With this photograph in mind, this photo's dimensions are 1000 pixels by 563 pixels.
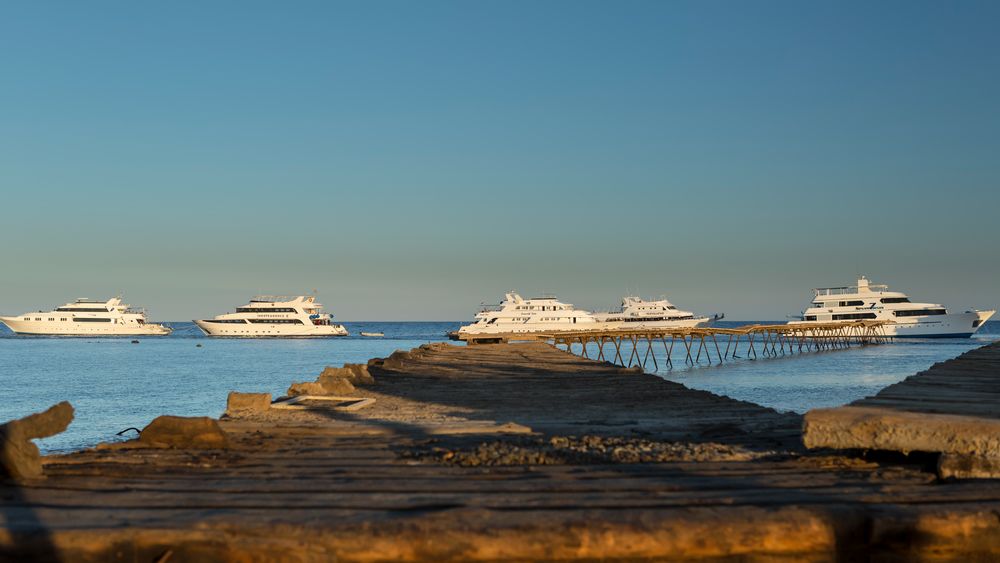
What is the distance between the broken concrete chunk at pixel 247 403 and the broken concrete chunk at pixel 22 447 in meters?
4.25

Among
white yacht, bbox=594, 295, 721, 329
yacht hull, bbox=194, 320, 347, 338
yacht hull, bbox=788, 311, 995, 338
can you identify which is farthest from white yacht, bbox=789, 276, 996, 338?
yacht hull, bbox=194, 320, 347, 338

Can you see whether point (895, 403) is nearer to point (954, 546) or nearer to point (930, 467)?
point (930, 467)

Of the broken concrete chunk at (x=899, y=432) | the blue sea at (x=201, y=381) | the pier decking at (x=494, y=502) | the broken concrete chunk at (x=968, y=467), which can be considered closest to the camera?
the pier decking at (x=494, y=502)

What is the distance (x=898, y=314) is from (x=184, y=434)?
9527cm

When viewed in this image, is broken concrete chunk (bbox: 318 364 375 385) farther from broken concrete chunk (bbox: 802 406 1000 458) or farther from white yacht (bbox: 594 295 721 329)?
white yacht (bbox: 594 295 721 329)

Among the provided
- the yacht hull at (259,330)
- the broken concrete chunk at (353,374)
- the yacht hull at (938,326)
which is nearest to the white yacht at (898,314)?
the yacht hull at (938,326)

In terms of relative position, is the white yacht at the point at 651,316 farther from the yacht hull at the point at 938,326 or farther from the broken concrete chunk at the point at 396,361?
the broken concrete chunk at the point at 396,361

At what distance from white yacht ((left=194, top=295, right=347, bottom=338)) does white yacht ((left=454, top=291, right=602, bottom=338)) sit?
29880 millimetres

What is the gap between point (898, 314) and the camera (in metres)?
89.0

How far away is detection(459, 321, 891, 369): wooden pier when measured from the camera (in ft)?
167

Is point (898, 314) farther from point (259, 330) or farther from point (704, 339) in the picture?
point (259, 330)

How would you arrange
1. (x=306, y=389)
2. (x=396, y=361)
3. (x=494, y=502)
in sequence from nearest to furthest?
(x=494, y=502), (x=306, y=389), (x=396, y=361)

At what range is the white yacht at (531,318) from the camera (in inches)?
3489

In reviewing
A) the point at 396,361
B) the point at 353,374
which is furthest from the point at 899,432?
the point at 396,361
